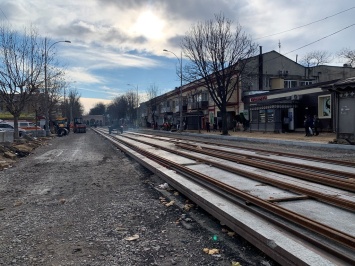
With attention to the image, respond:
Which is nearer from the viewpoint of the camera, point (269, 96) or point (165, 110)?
point (269, 96)

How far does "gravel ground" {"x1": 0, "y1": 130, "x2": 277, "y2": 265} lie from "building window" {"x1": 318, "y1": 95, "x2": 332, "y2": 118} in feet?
81.1

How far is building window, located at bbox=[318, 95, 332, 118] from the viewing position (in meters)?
29.1

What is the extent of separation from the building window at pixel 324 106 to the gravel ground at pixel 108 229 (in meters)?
24.7

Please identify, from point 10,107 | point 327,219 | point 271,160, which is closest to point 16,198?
point 327,219

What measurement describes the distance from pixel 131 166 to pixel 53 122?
42.1 metres

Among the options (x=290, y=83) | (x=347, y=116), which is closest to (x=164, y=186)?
(x=347, y=116)

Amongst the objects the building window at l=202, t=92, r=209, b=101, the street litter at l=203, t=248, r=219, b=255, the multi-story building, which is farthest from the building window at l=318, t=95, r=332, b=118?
the street litter at l=203, t=248, r=219, b=255

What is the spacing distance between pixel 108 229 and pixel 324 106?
2897 centimetres

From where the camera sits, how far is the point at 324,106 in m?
29.8

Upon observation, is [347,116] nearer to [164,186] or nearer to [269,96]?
[164,186]

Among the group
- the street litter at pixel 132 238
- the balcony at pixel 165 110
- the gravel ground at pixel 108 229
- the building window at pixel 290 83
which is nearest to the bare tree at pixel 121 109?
the balcony at pixel 165 110

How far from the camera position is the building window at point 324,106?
95.6 ft

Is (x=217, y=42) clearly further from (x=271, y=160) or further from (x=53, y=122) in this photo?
(x=53, y=122)

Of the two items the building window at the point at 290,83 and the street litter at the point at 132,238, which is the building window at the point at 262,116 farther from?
the street litter at the point at 132,238
